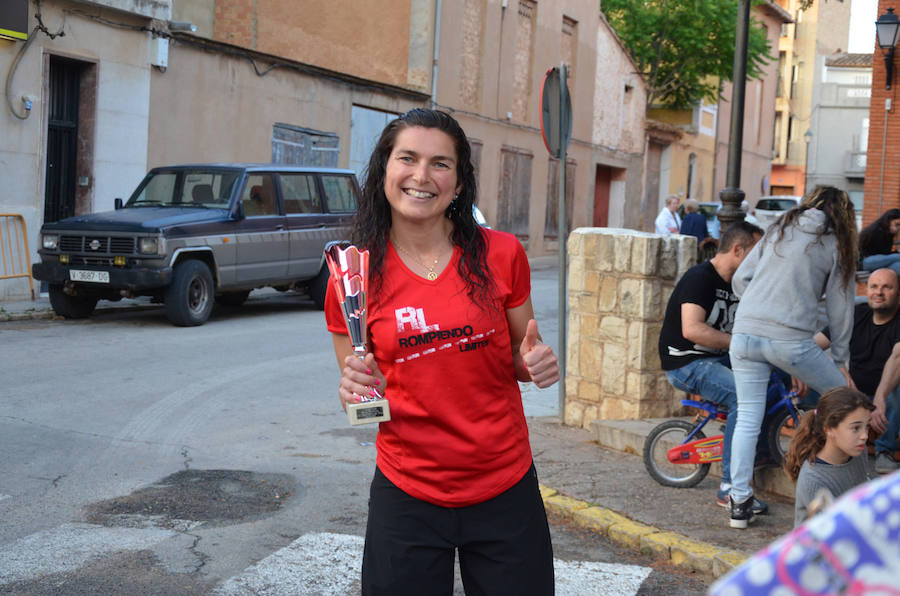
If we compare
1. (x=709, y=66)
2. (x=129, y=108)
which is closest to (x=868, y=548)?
(x=129, y=108)

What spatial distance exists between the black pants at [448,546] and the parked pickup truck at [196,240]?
1080 centimetres

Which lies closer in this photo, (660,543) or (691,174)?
(660,543)

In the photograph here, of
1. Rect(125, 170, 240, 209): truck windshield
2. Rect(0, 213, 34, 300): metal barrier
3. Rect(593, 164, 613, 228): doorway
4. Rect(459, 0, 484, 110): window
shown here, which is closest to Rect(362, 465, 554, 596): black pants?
Rect(125, 170, 240, 209): truck windshield

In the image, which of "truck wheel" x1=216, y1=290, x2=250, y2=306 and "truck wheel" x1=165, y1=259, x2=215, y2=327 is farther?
"truck wheel" x1=216, y1=290, x2=250, y2=306

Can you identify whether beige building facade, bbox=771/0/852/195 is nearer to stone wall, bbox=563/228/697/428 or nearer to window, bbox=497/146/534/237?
window, bbox=497/146/534/237

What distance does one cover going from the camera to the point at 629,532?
555 cm

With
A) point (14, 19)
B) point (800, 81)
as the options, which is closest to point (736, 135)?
point (14, 19)

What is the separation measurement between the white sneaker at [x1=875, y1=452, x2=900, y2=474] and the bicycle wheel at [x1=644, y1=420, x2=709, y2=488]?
1.01m

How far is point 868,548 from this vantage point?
1102mm

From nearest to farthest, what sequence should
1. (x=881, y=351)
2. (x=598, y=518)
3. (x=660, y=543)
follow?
(x=660, y=543), (x=598, y=518), (x=881, y=351)

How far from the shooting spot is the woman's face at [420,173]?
9.09 feet

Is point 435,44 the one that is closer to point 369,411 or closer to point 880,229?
point 880,229

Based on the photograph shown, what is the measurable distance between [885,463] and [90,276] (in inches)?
386

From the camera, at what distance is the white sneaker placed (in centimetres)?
646
